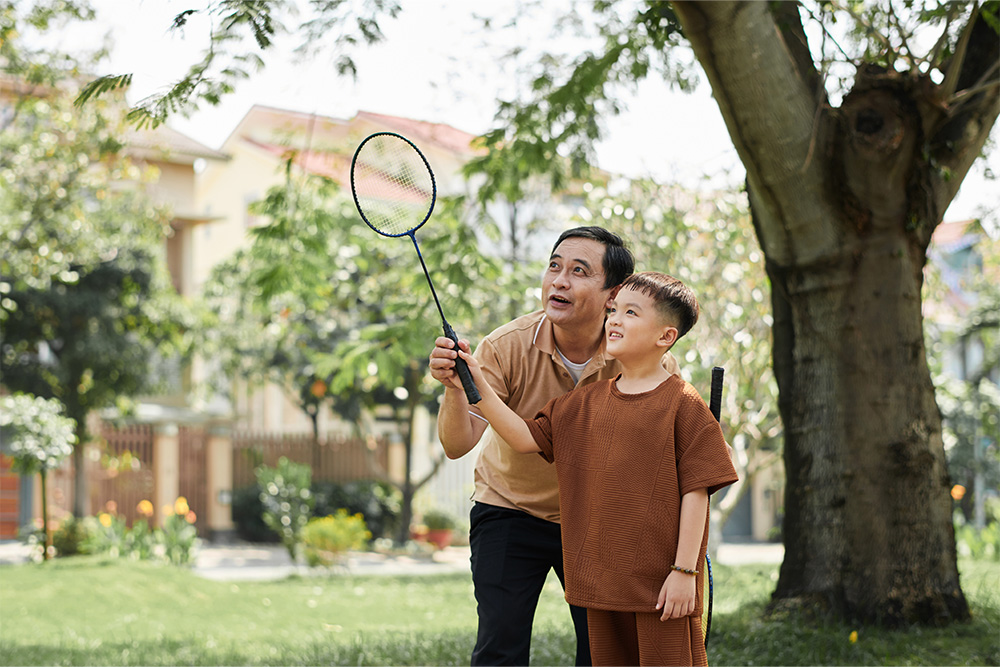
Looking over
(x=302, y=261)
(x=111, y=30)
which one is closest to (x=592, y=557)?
(x=302, y=261)

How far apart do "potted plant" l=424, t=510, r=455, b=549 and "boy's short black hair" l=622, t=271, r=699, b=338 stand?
1709 cm

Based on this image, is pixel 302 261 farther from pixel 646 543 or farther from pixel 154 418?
pixel 154 418

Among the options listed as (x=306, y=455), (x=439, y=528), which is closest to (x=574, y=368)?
(x=439, y=528)

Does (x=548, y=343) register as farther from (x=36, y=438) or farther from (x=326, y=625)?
(x=36, y=438)

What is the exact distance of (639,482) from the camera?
2820 mm

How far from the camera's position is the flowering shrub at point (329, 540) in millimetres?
12688

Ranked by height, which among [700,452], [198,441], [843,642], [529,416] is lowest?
[843,642]

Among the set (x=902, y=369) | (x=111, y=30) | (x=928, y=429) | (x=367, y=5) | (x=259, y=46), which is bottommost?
(x=928, y=429)

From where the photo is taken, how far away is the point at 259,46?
4656 mm

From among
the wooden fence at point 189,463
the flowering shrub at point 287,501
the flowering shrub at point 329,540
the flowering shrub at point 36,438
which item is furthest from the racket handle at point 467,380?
the wooden fence at point 189,463

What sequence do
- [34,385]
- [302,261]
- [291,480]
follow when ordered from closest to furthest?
[302,261]
[291,480]
[34,385]

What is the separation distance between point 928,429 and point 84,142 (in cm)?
1047

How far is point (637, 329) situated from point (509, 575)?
1.05 meters

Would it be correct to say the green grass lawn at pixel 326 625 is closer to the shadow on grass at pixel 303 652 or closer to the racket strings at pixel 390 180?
the shadow on grass at pixel 303 652
